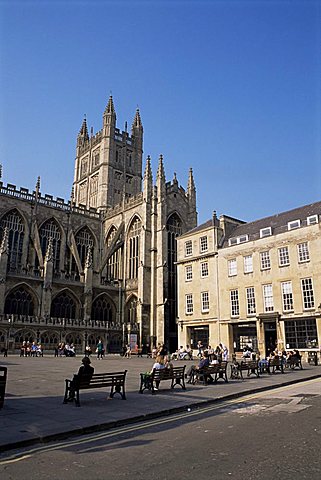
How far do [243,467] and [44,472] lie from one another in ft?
8.66

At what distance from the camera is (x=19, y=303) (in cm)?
4059

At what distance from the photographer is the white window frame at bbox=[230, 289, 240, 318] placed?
31.2 meters

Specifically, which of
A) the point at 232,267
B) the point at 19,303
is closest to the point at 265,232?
the point at 232,267

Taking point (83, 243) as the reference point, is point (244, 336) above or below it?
below

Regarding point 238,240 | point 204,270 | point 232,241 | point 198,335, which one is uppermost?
point 232,241

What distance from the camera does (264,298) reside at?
29672mm

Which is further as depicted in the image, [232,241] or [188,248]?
[188,248]

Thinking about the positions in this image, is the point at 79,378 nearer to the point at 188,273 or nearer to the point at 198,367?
the point at 198,367

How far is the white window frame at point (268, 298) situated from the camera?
2922 centimetres

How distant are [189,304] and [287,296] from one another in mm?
9480

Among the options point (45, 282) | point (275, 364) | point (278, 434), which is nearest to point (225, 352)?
point (275, 364)

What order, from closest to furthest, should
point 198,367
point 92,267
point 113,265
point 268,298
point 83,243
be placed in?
point 198,367 → point 268,298 → point 92,267 → point 113,265 → point 83,243

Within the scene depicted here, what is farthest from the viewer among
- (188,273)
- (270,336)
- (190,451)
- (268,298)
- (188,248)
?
(188,248)

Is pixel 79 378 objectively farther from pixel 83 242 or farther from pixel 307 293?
pixel 83 242
